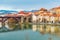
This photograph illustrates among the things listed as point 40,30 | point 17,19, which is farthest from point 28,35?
point 17,19

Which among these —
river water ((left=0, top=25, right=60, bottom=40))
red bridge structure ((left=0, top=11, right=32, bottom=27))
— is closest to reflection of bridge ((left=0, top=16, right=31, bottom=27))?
red bridge structure ((left=0, top=11, right=32, bottom=27))

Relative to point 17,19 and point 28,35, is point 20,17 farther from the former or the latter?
point 28,35

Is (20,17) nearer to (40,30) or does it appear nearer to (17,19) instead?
(17,19)

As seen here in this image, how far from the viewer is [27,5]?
3254mm

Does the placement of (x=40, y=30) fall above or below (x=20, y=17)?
below

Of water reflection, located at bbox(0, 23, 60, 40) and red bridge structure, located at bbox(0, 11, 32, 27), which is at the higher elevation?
red bridge structure, located at bbox(0, 11, 32, 27)

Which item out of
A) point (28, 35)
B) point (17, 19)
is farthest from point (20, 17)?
point (28, 35)

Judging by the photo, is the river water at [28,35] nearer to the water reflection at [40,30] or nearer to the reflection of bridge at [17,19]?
the water reflection at [40,30]

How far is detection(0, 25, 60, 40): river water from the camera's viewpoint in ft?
10.3

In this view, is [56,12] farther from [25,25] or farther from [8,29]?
[8,29]

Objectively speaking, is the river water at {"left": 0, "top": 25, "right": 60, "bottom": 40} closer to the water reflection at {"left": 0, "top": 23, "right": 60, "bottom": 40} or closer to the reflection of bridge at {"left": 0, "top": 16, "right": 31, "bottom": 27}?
the water reflection at {"left": 0, "top": 23, "right": 60, "bottom": 40}

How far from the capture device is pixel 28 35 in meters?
3.15

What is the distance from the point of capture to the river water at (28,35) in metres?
3.13

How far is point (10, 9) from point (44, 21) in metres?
0.72
